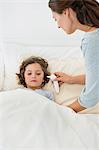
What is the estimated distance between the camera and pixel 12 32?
185 cm

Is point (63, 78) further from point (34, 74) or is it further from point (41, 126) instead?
point (41, 126)

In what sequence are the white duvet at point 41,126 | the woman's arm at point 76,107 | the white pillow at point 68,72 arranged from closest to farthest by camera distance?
the white duvet at point 41,126 < the woman's arm at point 76,107 < the white pillow at point 68,72

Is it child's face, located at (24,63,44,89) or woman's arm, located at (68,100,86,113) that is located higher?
child's face, located at (24,63,44,89)

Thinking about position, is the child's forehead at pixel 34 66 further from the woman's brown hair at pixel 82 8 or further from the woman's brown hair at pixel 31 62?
the woman's brown hair at pixel 82 8

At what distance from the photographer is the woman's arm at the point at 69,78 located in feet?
5.05

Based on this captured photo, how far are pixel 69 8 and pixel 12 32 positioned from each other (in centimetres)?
84

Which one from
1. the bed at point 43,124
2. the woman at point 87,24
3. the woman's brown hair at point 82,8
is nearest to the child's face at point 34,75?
the bed at point 43,124

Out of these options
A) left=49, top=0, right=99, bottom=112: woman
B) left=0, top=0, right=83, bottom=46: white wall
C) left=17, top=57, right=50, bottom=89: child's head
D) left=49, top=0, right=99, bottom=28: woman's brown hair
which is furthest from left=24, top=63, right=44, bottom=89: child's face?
left=49, top=0, right=99, bottom=28: woman's brown hair

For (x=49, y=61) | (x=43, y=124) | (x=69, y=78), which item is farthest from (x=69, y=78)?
(x=43, y=124)

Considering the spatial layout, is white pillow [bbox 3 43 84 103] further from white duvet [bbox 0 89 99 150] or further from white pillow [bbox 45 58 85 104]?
white duvet [bbox 0 89 99 150]

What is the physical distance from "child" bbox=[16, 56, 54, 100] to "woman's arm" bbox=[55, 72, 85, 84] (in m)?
0.08

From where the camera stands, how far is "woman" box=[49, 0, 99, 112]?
1057mm

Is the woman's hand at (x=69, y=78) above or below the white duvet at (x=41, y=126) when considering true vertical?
above

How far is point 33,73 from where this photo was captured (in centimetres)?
159
